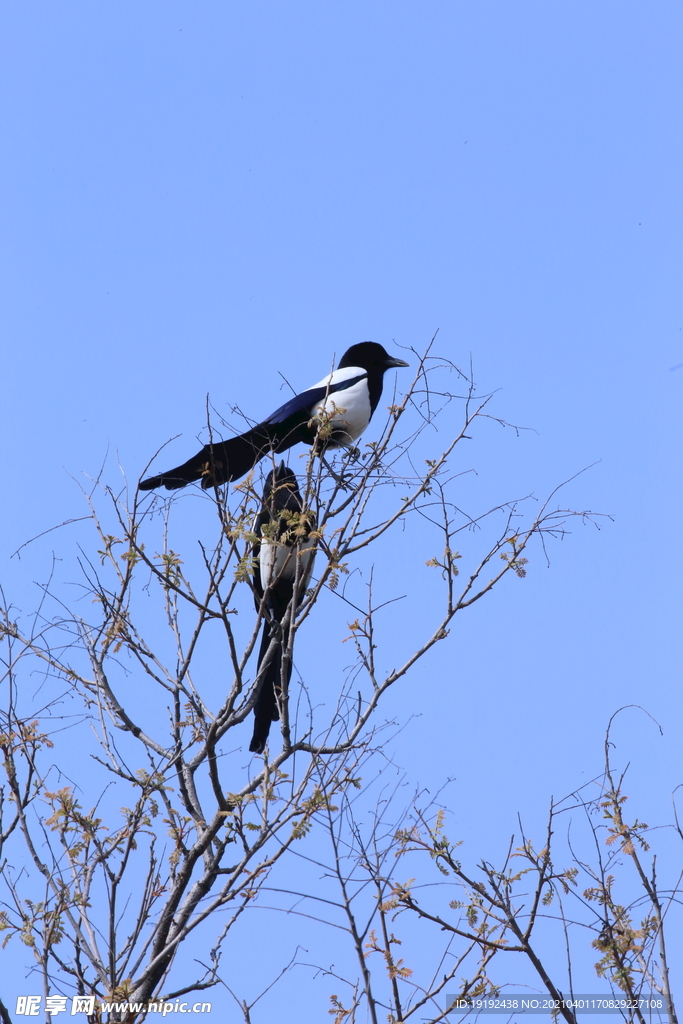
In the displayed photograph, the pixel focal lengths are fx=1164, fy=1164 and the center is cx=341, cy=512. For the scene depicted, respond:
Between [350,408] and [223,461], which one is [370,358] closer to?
[350,408]

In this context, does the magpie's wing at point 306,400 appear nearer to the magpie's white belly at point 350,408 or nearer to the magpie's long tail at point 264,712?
the magpie's white belly at point 350,408

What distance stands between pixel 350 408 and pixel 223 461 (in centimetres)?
62

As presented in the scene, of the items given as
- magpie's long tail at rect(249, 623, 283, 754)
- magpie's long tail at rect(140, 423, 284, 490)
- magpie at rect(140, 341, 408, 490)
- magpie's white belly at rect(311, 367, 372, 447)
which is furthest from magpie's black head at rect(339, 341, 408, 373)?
magpie's long tail at rect(249, 623, 283, 754)

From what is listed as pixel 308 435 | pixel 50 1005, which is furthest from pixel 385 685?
pixel 308 435

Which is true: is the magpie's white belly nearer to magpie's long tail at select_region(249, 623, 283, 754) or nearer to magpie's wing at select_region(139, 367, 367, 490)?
magpie's wing at select_region(139, 367, 367, 490)

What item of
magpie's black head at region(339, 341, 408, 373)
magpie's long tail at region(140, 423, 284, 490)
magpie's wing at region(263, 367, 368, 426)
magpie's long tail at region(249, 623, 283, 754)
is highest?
magpie's black head at region(339, 341, 408, 373)

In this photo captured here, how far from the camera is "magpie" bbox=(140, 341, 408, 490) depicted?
4129 mm

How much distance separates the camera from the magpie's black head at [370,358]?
5.23 meters

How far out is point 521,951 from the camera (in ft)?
9.67

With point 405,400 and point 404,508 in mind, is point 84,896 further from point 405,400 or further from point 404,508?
point 405,400

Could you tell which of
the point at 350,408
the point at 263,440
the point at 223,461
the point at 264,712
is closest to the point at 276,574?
the point at 264,712

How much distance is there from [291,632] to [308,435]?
1428mm

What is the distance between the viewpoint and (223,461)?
4363mm

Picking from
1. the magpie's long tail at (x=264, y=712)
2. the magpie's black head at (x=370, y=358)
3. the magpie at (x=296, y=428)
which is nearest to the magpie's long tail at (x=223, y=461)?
the magpie at (x=296, y=428)
